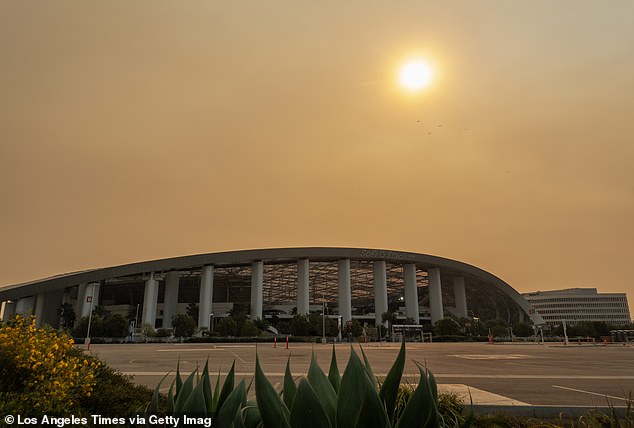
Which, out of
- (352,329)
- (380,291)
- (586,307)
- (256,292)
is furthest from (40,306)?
(586,307)

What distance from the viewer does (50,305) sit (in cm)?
7350

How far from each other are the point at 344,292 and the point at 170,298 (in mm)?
30295

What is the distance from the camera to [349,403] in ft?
7.74

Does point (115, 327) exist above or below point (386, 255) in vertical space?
below

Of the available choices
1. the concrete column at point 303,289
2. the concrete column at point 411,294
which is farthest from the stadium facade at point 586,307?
the concrete column at point 303,289

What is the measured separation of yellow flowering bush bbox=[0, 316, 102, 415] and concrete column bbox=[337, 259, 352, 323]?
218ft

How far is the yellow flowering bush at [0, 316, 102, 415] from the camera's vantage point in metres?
4.23

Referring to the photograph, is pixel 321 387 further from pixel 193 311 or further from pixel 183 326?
pixel 193 311

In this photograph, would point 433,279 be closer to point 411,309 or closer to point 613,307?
point 411,309

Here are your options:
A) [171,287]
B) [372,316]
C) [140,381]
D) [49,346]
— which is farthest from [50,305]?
[49,346]

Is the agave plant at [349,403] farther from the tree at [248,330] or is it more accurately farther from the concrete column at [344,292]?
the concrete column at [344,292]

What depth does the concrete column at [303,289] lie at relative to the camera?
69.2 meters

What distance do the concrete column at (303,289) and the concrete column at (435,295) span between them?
969 inches

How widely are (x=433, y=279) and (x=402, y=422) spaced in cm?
8301
